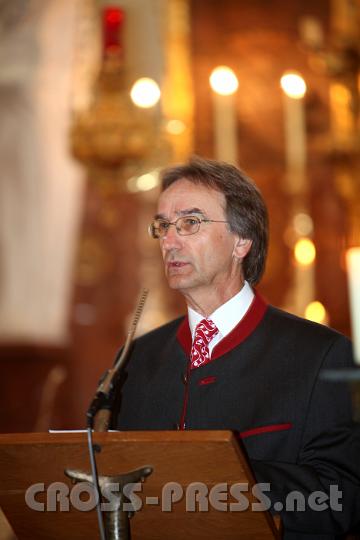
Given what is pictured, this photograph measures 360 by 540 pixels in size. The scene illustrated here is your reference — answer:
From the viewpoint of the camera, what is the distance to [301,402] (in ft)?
6.81

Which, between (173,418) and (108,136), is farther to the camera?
(108,136)

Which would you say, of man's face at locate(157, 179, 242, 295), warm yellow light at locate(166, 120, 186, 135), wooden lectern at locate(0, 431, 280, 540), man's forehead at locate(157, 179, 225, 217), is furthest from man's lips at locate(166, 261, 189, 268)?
warm yellow light at locate(166, 120, 186, 135)

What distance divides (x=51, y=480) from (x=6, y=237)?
306cm

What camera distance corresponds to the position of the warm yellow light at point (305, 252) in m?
4.39

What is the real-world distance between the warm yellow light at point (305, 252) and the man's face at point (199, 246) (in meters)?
2.02

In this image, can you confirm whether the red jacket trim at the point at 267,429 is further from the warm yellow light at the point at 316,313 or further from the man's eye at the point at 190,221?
the warm yellow light at the point at 316,313

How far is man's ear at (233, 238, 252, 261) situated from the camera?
2.40m

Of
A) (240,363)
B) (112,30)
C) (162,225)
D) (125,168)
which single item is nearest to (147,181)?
(125,168)

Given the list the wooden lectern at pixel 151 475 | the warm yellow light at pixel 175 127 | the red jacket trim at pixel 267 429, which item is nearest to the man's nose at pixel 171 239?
the red jacket trim at pixel 267 429

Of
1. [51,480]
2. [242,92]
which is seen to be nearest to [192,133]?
[242,92]

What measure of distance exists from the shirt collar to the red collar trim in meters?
→ 0.01

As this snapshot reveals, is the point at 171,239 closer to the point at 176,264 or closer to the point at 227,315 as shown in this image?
the point at 176,264

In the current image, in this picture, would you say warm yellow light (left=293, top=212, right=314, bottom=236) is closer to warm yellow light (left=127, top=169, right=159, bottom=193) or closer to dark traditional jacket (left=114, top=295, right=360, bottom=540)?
warm yellow light (left=127, top=169, right=159, bottom=193)

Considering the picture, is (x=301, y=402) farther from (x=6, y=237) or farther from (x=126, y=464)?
(x=6, y=237)
